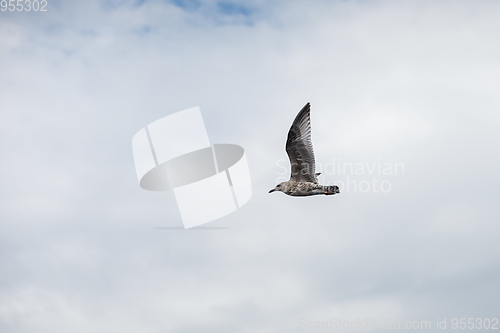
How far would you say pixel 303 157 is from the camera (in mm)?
32500

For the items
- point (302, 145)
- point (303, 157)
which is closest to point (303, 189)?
point (303, 157)

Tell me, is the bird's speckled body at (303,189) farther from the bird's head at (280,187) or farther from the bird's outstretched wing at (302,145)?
the bird's outstretched wing at (302,145)

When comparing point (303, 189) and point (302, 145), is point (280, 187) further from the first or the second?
point (302, 145)

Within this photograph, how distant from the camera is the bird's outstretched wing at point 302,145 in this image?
32.2 metres

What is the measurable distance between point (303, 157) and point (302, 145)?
0.82m

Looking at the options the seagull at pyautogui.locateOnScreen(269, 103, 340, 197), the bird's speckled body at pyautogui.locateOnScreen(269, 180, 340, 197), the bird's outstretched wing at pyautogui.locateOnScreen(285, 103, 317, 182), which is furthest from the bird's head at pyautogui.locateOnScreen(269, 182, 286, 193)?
the bird's outstretched wing at pyautogui.locateOnScreen(285, 103, 317, 182)

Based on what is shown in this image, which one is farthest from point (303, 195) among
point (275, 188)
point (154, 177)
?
point (154, 177)

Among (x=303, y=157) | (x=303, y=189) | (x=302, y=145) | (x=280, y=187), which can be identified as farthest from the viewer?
(x=280, y=187)

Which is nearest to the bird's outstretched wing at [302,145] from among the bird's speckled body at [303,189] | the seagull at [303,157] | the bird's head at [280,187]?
the seagull at [303,157]

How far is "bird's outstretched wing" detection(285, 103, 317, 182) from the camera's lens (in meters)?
32.2

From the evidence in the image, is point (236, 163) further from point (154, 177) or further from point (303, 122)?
point (303, 122)

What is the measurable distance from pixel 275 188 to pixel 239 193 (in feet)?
15.3

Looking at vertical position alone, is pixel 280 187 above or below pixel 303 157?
below

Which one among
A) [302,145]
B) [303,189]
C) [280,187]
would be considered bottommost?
[303,189]
